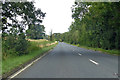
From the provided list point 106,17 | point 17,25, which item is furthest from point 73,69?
point 106,17

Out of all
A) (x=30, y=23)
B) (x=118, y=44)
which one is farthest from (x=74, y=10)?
A: (x=30, y=23)

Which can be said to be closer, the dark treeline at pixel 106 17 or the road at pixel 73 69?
the road at pixel 73 69

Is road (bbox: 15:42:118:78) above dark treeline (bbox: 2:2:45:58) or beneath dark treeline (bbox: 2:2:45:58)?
beneath

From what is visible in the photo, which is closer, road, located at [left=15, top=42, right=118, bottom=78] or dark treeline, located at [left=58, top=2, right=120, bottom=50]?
road, located at [left=15, top=42, right=118, bottom=78]

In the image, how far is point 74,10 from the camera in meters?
28.4

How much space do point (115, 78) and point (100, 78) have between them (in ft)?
2.08

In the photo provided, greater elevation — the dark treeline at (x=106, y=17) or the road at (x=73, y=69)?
the dark treeline at (x=106, y=17)

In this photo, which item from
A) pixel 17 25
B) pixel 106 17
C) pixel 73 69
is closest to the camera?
pixel 73 69

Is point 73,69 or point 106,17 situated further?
point 106,17

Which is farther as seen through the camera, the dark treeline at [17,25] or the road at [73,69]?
the dark treeline at [17,25]

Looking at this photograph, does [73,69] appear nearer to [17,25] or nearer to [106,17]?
[17,25]

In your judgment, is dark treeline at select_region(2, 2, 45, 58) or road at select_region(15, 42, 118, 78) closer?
road at select_region(15, 42, 118, 78)

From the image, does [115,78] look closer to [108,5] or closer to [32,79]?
[32,79]

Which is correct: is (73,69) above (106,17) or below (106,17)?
below
